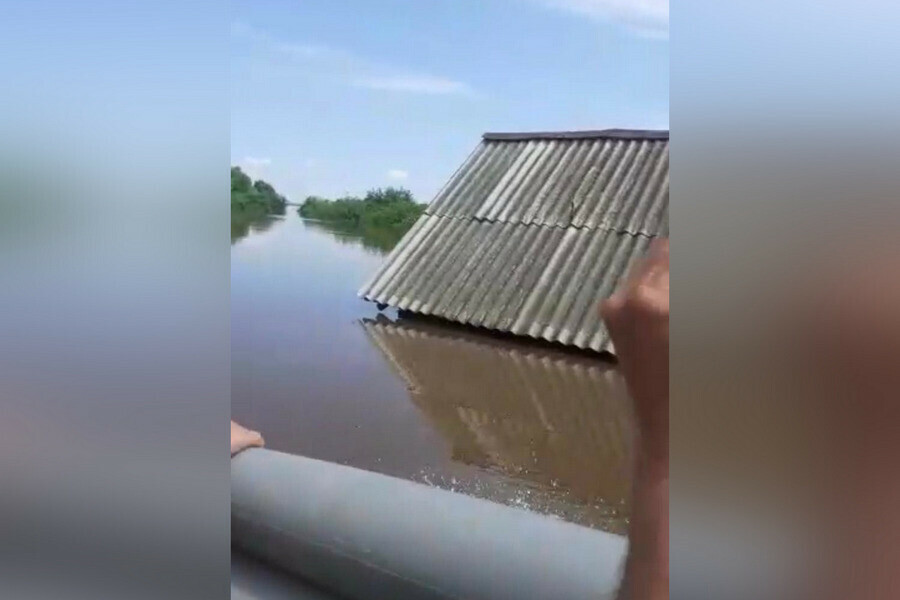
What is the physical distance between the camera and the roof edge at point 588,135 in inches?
34.1

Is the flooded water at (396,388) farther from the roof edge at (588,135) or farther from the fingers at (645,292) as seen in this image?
the roof edge at (588,135)

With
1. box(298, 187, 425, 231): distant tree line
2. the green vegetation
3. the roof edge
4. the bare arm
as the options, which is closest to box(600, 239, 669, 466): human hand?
the bare arm

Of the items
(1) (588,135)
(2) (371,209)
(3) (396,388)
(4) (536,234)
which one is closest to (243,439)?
(3) (396,388)

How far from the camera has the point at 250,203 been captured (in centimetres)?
96

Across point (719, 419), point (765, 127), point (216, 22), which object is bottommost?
point (719, 419)

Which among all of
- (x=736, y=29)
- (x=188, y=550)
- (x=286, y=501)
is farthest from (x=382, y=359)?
(x=736, y=29)

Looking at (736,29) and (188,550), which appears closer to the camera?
(736,29)

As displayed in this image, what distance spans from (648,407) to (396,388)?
0.34 metres

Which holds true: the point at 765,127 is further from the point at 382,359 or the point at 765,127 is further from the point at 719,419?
the point at 382,359

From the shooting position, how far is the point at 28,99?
34.7 inches

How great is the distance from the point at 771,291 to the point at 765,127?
15 cm

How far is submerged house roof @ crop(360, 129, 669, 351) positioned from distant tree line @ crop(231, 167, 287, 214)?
155 mm

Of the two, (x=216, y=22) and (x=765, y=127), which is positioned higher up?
(x=216, y=22)

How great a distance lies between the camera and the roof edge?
34.1 inches
